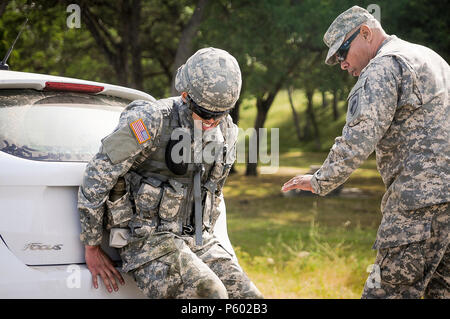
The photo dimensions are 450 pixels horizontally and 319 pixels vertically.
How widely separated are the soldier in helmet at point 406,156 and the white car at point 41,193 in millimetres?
1300

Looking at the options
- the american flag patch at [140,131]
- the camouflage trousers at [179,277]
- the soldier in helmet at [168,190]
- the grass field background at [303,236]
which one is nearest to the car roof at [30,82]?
the soldier in helmet at [168,190]

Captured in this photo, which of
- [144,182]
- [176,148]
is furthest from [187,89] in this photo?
[144,182]

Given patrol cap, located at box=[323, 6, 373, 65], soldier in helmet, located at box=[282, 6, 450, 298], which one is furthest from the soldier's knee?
patrol cap, located at box=[323, 6, 373, 65]

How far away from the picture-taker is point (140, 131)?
2619 mm

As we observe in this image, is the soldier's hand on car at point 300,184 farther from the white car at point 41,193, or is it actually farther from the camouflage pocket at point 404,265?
the white car at point 41,193

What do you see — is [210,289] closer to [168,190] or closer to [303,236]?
[168,190]

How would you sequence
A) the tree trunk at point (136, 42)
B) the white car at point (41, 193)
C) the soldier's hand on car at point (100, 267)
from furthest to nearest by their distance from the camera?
the tree trunk at point (136, 42)
the soldier's hand on car at point (100, 267)
the white car at point (41, 193)

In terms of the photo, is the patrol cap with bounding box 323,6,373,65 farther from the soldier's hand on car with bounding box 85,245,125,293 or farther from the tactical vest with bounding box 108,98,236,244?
the soldier's hand on car with bounding box 85,245,125,293

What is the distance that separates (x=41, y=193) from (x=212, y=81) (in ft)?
3.22

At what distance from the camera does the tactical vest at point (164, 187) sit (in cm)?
271

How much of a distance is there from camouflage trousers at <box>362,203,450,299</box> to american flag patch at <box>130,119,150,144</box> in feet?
4.58

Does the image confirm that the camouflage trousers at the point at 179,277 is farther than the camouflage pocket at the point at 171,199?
No

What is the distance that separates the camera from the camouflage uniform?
110 inches
